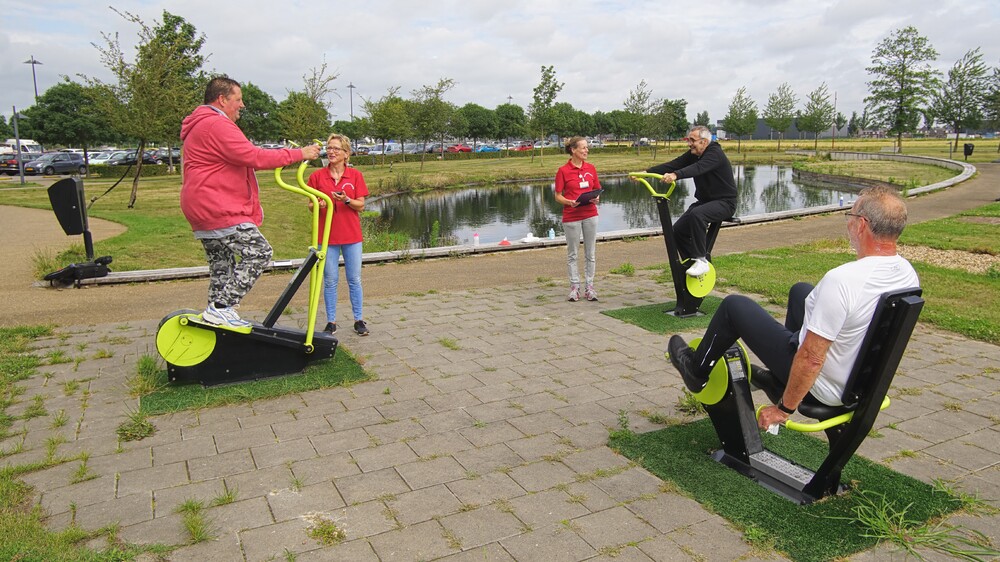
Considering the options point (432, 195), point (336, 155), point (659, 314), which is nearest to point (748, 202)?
point (432, 195)

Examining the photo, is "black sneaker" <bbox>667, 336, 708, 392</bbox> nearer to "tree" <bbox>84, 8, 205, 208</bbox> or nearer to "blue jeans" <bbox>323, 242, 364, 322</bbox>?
"blue jeans" <bbox>323, 242, 364, 322</bbox>

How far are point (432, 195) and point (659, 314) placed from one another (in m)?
24.9

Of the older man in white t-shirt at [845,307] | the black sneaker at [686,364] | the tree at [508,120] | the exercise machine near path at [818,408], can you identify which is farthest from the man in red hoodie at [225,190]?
the tree at [508,120]

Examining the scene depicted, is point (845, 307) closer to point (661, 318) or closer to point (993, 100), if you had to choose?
point (661, 318)

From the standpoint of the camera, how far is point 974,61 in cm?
4103

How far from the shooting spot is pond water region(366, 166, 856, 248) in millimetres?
18969

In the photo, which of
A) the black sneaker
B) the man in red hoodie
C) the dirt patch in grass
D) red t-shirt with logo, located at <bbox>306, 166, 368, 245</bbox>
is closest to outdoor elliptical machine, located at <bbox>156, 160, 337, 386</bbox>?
the man in red hoodie

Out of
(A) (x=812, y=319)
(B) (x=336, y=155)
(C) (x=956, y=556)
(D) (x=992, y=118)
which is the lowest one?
(C) (x=956, y=556)

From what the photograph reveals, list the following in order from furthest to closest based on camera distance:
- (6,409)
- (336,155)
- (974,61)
Result: (974,61) → (336,155) → (6,409)

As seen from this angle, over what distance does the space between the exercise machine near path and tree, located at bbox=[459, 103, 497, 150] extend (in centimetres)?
7908

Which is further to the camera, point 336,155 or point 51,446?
point 336,155

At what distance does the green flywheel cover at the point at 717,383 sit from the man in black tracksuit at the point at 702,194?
10.1 feet

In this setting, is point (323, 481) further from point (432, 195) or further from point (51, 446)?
point (432, 195)

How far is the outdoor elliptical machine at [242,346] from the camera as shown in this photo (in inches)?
188
